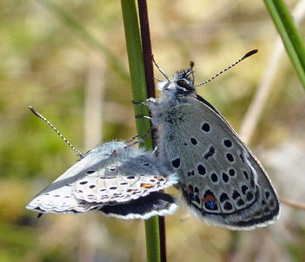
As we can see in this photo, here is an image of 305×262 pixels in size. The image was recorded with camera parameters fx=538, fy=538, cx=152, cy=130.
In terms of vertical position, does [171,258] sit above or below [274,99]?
below

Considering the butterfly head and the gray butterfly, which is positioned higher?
the butterfly head

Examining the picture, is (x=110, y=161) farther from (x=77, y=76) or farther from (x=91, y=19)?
(x=91, y=19)

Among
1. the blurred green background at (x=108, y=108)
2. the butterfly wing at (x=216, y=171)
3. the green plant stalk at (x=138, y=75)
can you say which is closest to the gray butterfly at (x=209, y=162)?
the butterfly wing at (x=216, y=171)

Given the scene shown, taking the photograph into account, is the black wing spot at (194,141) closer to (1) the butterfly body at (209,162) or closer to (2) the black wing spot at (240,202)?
(1) the butterfly body at (209,162)

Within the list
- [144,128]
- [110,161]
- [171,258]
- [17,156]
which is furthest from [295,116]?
[144,128]

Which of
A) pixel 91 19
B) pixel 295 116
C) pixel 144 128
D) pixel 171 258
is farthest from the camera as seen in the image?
pixel 91 19

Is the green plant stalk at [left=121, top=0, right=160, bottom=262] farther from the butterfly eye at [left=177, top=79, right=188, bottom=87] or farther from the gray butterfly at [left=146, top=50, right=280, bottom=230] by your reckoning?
the butterfly eye at [left=177, top=79, right=188, bottom=87]

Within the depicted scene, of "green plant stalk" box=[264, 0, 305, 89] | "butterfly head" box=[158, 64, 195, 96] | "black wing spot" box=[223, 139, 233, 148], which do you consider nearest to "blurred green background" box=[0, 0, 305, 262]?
"butterfly head" box=[158, 64, 195, 96]
